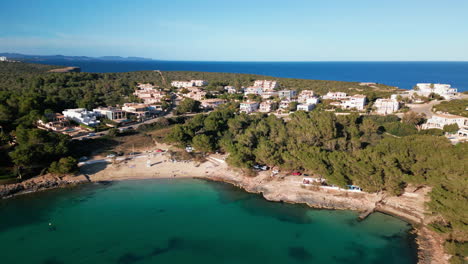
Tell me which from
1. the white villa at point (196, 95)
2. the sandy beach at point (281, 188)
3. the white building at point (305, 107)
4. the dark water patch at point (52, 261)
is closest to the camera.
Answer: the dark water patch at point (52, 261)

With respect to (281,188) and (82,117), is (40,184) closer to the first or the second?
(82,117)

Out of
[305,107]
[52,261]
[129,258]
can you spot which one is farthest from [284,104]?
[52,261]

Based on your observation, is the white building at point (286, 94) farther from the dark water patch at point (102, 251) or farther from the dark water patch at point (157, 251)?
the dark water patch at point (102, 251)

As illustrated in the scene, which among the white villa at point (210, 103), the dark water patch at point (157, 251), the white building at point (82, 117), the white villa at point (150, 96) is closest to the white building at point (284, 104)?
the white villa at point (210, 103)

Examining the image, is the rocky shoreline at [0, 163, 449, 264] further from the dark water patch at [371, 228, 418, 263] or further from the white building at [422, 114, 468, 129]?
the white building at [422, 114, 468, 129]

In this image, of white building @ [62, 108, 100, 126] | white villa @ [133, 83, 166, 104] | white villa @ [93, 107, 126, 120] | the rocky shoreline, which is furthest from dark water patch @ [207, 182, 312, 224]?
white villa @ [133, 83, 166, 104]

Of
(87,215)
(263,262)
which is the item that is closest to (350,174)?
(263,262)
